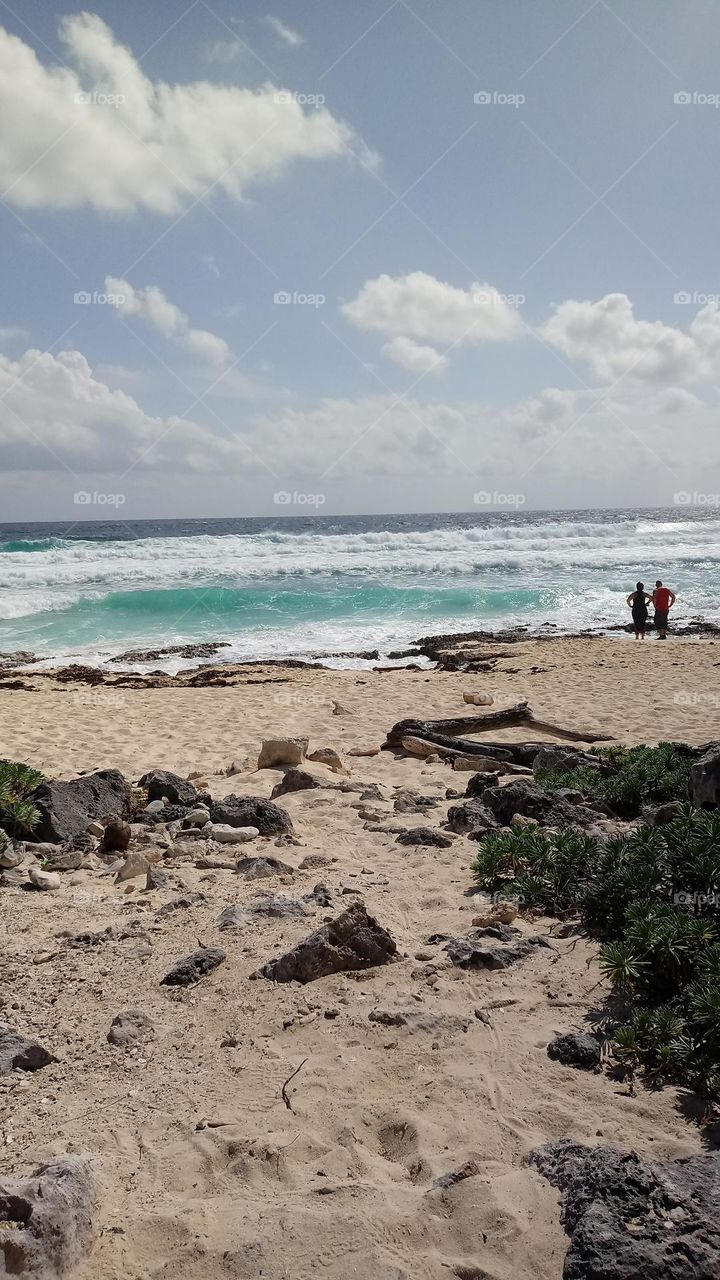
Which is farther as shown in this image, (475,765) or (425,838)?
(475,765)

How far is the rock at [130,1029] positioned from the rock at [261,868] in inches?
60.0

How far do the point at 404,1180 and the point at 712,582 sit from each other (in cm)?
3104

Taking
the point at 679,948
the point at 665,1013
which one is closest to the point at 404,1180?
the point at 665,1013

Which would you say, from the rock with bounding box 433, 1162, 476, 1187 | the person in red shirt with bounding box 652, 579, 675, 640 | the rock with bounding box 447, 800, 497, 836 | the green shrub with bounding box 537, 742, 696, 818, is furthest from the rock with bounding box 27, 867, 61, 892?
the person in red shirt with bounding box 652, 579, 675, 640

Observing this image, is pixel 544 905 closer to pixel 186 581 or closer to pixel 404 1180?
pixel 404 1180

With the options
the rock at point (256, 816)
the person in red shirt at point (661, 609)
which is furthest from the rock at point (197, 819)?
the person in red shirt at point (661, 609)

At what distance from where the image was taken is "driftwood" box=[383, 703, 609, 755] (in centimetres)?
810

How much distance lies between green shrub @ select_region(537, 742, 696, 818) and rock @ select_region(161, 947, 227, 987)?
326cm

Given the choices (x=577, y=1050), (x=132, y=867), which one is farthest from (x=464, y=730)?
(x=577, y=1050)

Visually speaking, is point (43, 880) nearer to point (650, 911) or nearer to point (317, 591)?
point (650, 911)

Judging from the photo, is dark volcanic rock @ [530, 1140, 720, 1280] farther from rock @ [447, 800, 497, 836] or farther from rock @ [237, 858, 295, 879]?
rock @ [447, 800, 497, 836]

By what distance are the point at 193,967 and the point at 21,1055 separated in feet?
2.68

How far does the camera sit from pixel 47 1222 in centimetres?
200

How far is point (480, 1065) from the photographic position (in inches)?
109
